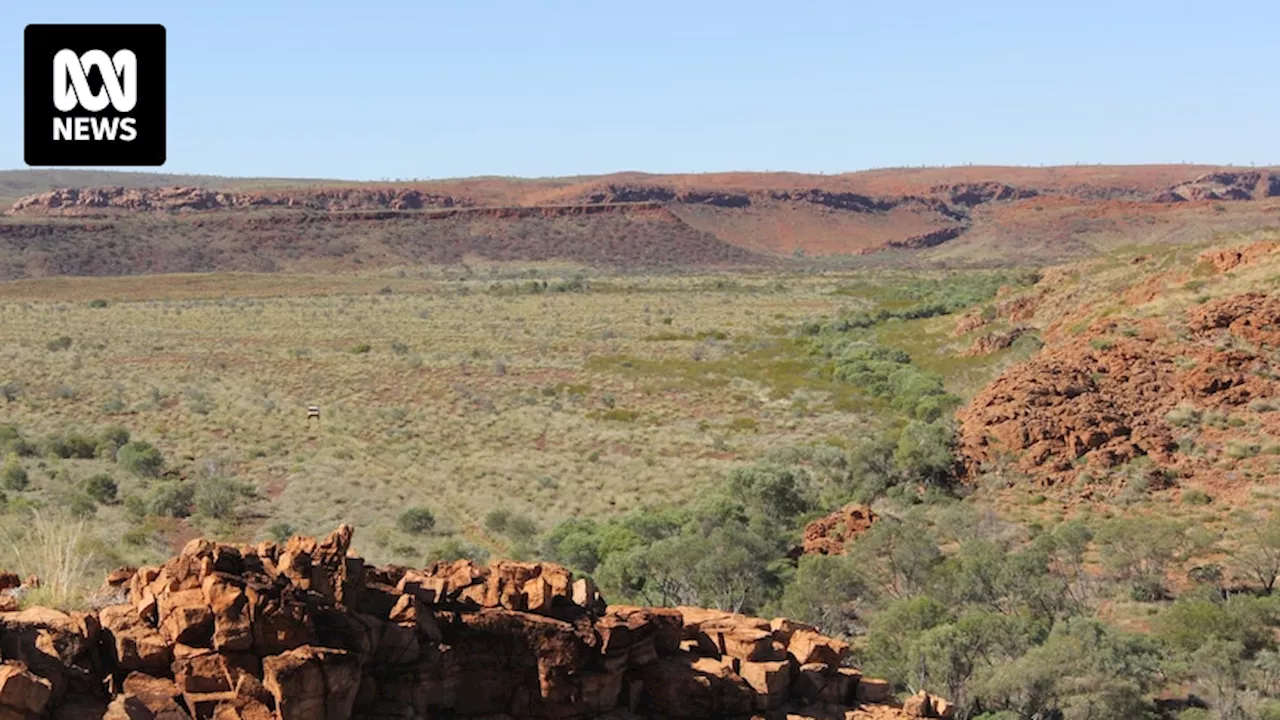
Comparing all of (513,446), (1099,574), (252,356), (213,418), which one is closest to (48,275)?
(252,356)

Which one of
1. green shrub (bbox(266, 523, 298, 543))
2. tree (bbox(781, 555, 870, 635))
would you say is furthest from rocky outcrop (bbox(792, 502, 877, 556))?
green shrub (bbox(266, 523, 298, 543))

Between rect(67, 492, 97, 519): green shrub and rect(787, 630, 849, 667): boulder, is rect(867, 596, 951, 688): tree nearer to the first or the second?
rect(787, 630, 849, 667): boulder

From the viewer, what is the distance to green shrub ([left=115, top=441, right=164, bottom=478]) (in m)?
31.0

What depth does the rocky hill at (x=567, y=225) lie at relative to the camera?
128750mm

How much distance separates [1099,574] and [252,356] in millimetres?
43767

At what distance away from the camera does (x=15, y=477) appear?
2844cm

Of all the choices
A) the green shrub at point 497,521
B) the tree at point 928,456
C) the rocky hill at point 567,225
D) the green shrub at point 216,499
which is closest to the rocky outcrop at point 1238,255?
the tree at point 928,456

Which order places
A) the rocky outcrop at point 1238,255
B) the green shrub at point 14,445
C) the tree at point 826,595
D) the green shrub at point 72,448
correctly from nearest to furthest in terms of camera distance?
the tree at point 826,595, the green shrub at point 14,445, the green shrub at point 72,448, the rocky outcrop at point 1238,255

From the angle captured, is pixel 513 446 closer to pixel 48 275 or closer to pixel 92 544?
pixel 92 544

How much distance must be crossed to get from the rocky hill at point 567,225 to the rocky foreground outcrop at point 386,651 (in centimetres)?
11561

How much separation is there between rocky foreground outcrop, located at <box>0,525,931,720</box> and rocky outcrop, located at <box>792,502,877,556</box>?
37.6 feet

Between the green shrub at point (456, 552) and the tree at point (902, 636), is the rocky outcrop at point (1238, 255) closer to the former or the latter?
the tree at point (902, 636)

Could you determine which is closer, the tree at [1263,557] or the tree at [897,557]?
the tree at [1263,557]

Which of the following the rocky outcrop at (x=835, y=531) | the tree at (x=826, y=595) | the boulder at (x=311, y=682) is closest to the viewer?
the boulder at (x=311, y=682)
